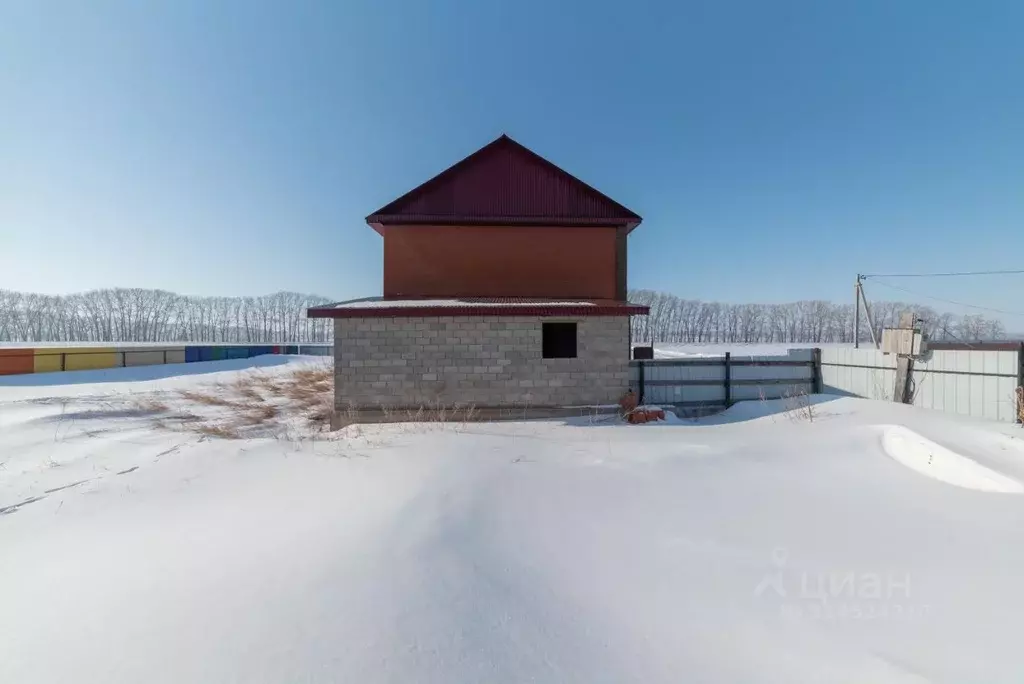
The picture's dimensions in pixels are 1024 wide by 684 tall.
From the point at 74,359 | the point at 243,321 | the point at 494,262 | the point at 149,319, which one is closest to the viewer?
the point at 494,262

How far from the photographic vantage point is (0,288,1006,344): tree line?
70.8 m

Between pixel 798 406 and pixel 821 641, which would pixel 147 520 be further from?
pixel 798 406

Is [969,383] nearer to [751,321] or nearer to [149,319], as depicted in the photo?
[751,321]

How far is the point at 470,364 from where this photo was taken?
9672 millimetres

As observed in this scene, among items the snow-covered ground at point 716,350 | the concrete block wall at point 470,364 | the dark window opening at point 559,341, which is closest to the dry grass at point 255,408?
the concrete block wall at point 470,364

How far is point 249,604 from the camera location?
9.16ft

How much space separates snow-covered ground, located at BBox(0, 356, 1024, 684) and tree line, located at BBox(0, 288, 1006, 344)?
213 feet

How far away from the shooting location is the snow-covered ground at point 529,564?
233cm

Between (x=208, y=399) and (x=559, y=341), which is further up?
(x=559, y=341)

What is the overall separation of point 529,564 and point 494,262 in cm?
962

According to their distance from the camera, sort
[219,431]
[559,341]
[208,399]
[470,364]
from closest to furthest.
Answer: [219,431]
[470,364]
[559,341]
[208,399]

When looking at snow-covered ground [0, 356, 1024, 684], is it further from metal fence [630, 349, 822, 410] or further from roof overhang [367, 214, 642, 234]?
roof overhang [367, 214, 642, 234]

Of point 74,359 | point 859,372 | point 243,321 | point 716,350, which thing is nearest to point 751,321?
point 716,350

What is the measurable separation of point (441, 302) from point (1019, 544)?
954 cm
